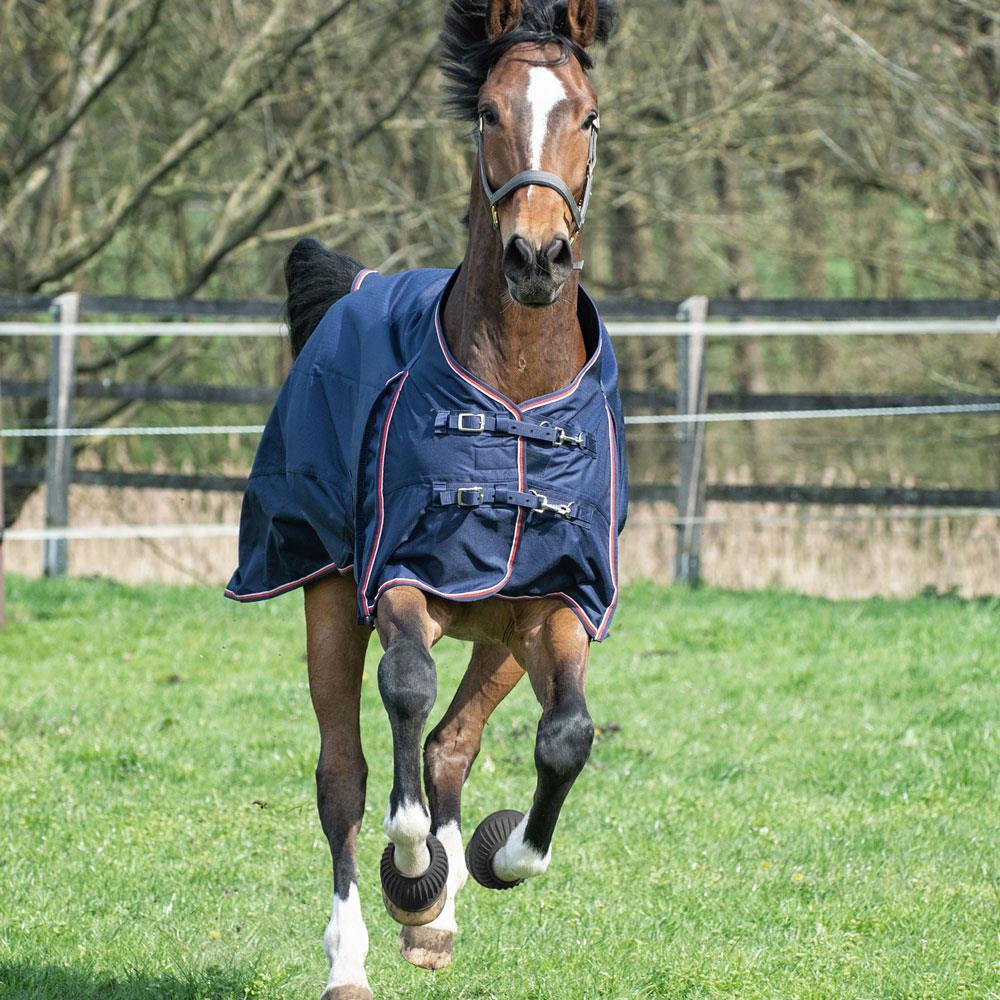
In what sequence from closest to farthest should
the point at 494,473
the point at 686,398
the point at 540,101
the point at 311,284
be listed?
1. the point at 540,101
2. the point at 494,473
3. the point at 311,284
4. the point at 686,398

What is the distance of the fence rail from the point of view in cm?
963

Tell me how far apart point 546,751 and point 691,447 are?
23.4ft

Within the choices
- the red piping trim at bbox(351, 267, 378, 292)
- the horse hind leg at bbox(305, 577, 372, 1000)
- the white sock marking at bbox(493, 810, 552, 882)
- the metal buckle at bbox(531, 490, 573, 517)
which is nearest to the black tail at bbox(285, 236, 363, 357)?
the red piping trim at bbox(351, 267, 378, 292)

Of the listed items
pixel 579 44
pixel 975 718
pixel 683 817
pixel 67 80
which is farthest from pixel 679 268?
pixel 579 44

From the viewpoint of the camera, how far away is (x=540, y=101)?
3.12m

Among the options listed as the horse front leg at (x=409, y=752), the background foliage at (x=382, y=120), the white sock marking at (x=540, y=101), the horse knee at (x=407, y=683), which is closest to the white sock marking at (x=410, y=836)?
the horse front leg at (x=409, y=752)

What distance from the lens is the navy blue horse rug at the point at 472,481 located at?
3207 millimetres

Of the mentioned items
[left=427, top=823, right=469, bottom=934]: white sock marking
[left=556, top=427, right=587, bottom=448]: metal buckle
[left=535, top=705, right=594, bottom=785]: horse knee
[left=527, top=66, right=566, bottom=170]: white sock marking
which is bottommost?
[left=427, top=823, right=469, bottom=934]: white sock marking

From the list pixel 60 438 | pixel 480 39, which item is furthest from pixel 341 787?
pixel 60 438

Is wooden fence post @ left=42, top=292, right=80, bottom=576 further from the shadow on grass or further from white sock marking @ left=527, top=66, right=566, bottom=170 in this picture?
white sock marking @ left=527, top=66, right=566, bottom=170

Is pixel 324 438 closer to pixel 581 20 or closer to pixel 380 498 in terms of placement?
pixel 380 498

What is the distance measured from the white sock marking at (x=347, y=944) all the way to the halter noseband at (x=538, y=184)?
1598mm

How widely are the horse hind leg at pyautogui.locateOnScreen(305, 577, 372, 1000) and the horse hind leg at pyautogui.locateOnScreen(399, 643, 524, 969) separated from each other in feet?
0.71

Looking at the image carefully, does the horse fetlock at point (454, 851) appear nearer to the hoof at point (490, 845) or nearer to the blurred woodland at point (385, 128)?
the hoof at point (490, 845)
